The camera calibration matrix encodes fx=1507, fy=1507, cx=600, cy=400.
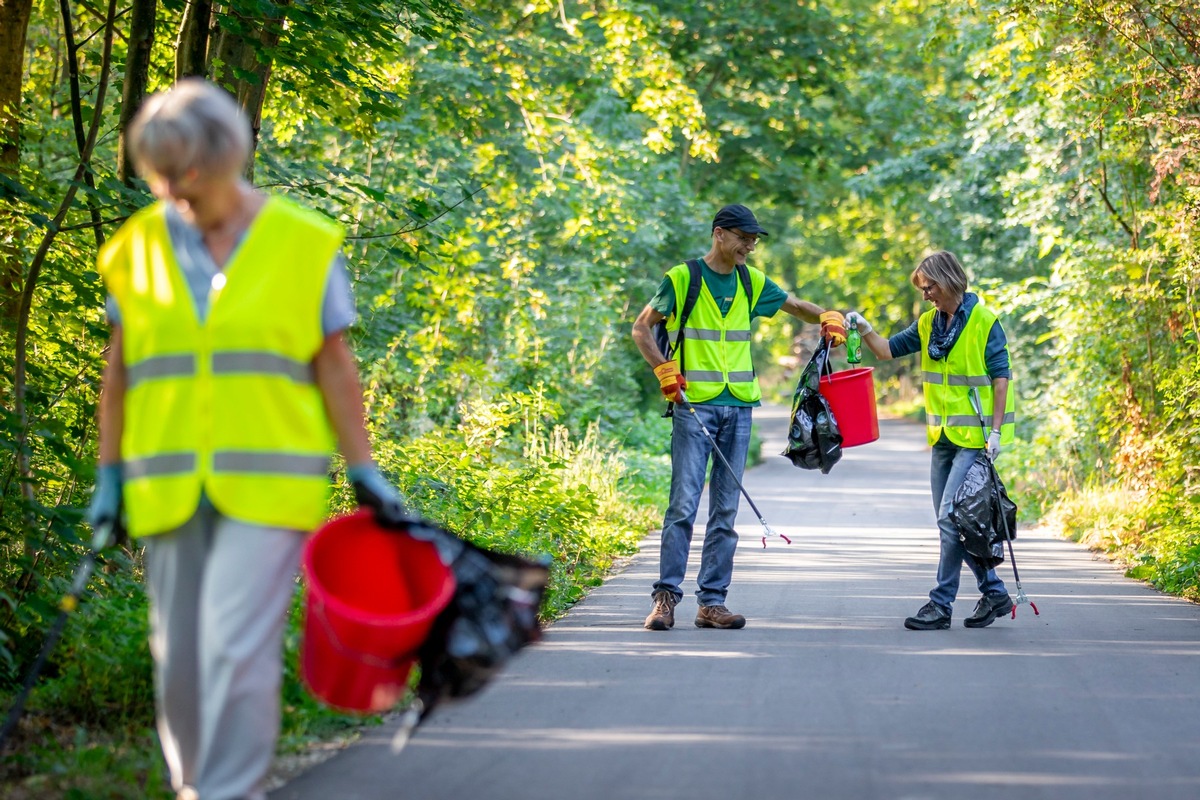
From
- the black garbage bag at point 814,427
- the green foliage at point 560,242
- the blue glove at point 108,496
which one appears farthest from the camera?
the black garbage bag at point 814,427

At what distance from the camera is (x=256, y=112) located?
950cm

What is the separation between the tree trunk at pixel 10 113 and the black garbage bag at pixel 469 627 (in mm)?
4090

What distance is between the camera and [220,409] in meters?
3.74

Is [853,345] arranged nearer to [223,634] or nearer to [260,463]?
[260,463]

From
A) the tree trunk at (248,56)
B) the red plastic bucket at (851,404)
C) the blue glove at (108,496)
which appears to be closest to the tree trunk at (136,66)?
the tree trunk at (248,56)

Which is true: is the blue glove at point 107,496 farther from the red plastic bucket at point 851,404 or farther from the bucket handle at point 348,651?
the red plastic bucket at point 851,404

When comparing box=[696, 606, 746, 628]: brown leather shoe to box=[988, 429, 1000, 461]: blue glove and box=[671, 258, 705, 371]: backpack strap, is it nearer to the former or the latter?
box=[671, 258, 705, 371]: backpack strap

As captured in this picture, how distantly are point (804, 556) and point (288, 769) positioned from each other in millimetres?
7237

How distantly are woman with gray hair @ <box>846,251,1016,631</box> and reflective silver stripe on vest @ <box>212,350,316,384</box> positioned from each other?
486 centimetres

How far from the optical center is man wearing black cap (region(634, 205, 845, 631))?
7.97 metres

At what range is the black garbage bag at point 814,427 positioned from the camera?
28.0 ft

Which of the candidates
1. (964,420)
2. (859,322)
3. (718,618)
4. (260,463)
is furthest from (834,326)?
(260,463)

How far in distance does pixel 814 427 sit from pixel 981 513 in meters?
1.06

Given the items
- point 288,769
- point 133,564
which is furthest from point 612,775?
point 133,564
